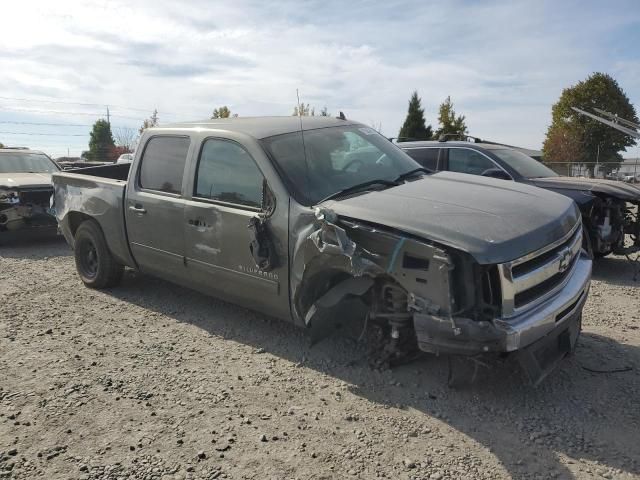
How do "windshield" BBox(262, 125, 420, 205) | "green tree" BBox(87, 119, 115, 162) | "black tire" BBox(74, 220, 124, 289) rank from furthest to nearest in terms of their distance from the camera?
1. "green tree" BBox(87, 119, 115, 162)
2. "black tire" BBox(74, 220, 124, 289)
3. "windshield" BBox(262, 125, 420, 205)

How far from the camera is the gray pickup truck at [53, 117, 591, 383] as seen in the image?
10.1 ft

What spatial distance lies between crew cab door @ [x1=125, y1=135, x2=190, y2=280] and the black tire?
0.69m

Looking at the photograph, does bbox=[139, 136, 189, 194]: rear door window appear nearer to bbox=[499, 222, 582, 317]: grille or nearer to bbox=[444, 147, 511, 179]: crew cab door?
bbox=[499, 222, 582, 317]: grille

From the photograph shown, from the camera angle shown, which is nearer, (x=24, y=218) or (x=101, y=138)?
(x=24, y=218)

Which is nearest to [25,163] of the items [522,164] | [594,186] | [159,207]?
[159,207]

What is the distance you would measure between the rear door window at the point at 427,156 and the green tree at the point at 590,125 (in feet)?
145

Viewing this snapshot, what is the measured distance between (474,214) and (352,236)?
79 centimetres

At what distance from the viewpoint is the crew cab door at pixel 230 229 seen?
160 inches

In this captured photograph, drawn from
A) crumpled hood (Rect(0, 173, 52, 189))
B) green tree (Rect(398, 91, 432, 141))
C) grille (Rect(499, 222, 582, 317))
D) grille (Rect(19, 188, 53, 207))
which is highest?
green tree (Rect(398, 91, 432, 141))

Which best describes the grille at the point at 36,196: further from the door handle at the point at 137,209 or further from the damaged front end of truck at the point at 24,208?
the door handle at the point at 137,209

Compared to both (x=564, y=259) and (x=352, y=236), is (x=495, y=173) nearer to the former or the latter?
(x=564, y=259)

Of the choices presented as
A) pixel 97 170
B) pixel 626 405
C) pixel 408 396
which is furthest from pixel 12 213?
pixel 626 405

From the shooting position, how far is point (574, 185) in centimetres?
687

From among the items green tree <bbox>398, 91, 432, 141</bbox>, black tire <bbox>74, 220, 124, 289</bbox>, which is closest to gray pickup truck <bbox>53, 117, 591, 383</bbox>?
black tire <bbox>74, 220, 124, 289</bbox>
